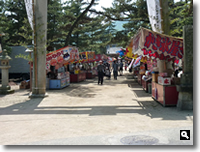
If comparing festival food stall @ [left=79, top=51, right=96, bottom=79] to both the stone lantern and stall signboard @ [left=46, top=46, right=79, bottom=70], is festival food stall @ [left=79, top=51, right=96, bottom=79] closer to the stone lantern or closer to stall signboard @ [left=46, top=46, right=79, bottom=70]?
stall signboard @ [left=46, top=46, right=79, bottom=70]

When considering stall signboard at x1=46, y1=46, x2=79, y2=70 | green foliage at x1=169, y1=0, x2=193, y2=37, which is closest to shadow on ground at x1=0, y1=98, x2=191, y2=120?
green foliage at x1=169, y1=0, x2=193, y2=37

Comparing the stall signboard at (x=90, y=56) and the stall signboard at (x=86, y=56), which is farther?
the stall signboard at (x=90, y=56)

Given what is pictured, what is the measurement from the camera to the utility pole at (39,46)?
10727 millimetres

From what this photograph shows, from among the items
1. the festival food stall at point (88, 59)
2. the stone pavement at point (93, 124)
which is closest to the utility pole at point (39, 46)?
the stone pavement at point (93, 124)

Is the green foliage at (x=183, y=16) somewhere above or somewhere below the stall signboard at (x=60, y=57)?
above

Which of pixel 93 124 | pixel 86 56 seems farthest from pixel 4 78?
pixel 86 56

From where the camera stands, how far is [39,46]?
10.9 m

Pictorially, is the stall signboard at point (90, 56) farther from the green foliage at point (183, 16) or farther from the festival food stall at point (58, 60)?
the green foliage at point (183, 16)

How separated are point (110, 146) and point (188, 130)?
197 cm

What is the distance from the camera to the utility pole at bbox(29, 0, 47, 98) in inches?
422

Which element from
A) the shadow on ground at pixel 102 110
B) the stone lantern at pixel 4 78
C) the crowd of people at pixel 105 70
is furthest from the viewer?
the crowd of people at pixel 105 70

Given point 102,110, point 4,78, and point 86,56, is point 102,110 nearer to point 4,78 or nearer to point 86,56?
point 4,78

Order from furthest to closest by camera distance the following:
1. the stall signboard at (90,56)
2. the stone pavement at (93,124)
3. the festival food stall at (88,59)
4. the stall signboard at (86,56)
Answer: the stall signboard at (90,56) → the festival food stall at (88,59) → the stall signboard at (86,56) → the stone pavement at (93,124)

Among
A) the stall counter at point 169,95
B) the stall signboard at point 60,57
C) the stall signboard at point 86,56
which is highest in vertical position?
the stall signboard at point 86,56
